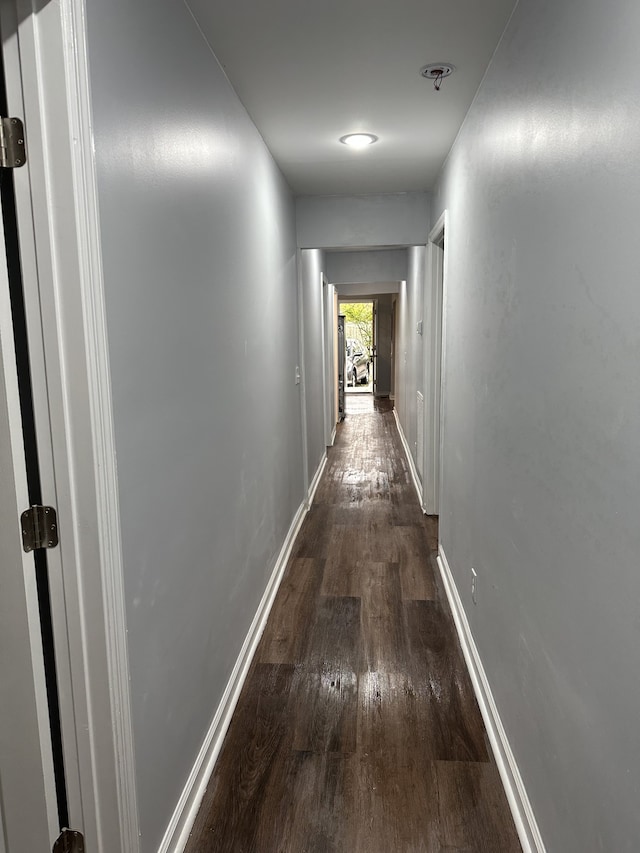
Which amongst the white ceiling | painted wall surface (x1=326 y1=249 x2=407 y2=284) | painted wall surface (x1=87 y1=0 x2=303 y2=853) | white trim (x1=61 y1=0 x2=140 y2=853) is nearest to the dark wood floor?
painted wall surface (x1=87 y1=0 x2=303 y2=853)

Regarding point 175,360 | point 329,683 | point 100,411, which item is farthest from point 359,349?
point 100,411

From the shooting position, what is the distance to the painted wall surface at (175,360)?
1371mm

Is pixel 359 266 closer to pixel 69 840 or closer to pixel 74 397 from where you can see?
pixel 74 397

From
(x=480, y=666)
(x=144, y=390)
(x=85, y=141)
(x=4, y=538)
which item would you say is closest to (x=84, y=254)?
(x=85, y=141)

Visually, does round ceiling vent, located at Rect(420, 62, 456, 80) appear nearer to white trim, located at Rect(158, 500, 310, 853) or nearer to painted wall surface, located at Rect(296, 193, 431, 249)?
painted wall surface, located at Rect(296, 193, 431, 249)

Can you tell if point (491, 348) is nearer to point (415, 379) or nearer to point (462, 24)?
point (462, 24)

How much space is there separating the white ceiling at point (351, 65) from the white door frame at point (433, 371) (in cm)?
101

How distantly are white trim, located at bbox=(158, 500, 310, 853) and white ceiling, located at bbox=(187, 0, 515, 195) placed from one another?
2284mm

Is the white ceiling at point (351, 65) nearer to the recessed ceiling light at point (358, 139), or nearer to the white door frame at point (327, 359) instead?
the recessed ceiling light at point (358, 139)

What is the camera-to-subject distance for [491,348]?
225 centimetres

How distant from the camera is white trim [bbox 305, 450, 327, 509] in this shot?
509 cm

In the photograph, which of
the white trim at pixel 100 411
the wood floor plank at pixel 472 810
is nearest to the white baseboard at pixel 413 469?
the wood floor plank at pixel 472 810

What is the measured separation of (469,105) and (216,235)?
1355 mm

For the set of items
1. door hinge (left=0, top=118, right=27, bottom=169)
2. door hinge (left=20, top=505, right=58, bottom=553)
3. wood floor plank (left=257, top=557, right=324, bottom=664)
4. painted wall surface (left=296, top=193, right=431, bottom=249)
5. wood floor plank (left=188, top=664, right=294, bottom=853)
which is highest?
painted wall surface (left=296, top=193, right=431, bottom=249)
